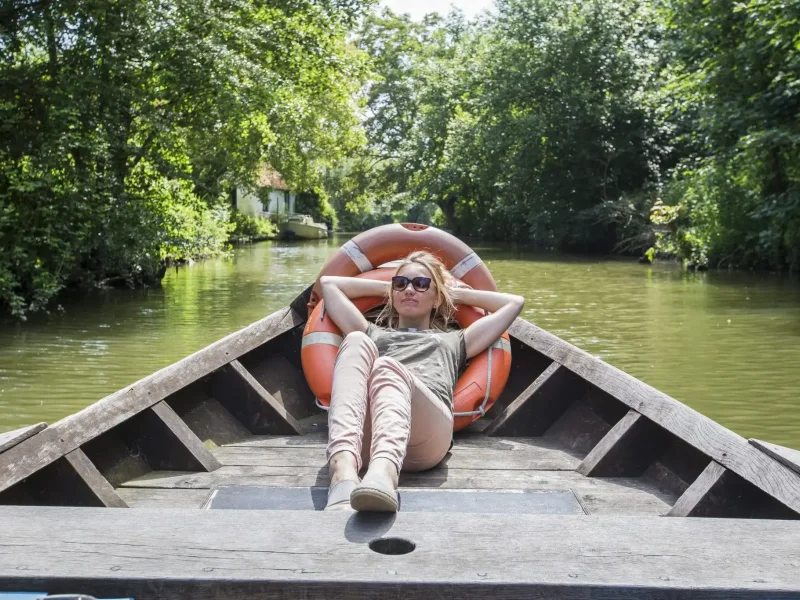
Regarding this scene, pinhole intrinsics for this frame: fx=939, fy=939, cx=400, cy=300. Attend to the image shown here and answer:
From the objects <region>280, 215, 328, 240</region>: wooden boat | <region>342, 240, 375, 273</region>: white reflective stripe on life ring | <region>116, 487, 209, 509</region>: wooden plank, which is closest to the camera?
<region>116, 487, 209, 509</region>: wooden plank

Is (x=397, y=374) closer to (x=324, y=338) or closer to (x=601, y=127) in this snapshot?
(x=324, y=338)

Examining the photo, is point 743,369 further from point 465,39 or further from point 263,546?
point 465,39

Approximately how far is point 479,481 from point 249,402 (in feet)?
4.28

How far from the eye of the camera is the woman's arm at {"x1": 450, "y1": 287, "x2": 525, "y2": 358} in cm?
395

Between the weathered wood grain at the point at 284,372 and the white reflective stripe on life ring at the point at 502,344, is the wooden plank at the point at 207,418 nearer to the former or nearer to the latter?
the weathered wood grain at the point at 284,372

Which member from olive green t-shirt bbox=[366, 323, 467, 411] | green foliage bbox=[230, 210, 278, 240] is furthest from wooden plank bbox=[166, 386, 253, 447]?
green foliage bbox=[230, 210, 278, 240]

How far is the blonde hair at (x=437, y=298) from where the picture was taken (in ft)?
12.8

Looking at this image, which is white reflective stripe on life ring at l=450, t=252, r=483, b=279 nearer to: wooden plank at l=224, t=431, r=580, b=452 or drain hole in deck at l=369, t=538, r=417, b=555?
wooden plank at l=224, t=431, r=580, b=452

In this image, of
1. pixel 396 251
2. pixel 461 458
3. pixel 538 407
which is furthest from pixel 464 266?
pixel 461 458

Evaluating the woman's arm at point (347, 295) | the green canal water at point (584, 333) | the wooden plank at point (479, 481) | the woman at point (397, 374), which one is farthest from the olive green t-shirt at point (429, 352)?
the green canal water at point (584, 333)

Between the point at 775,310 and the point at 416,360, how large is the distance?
919 cm

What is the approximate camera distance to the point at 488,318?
3969mm

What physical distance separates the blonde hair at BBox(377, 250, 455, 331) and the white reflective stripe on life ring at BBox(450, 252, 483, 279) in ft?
1.21

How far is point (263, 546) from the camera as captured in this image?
6.22 feet
